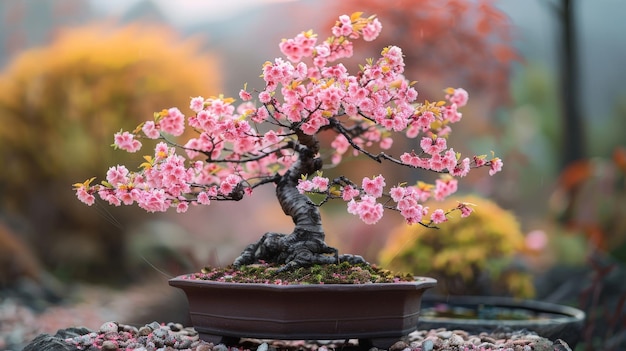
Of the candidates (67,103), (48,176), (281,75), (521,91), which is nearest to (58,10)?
→ (67,103)

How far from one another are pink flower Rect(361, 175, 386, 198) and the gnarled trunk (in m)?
0.27

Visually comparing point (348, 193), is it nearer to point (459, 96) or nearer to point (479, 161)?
point (479, 161)

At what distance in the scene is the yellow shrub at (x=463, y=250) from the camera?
357 centimetres

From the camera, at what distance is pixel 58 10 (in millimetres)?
6348

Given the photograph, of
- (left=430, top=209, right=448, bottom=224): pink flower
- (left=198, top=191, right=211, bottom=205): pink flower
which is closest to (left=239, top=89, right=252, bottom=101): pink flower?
(left=198, top=191, right=211, bottom=205): pink flower

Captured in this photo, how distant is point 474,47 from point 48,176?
12.6 ft

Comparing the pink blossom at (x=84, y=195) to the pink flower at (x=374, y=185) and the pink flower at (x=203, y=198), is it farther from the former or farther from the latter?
the pink flower at (x=374, y=185)

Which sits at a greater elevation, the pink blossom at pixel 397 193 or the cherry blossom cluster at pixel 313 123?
the cherry blossom cluster at pixel 313 123

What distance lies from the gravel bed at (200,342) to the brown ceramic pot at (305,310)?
7 centimetres

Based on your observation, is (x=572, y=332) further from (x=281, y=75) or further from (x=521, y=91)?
(x=521, y=91)

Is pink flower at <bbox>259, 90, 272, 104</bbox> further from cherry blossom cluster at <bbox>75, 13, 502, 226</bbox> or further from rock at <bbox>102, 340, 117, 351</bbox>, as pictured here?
rock at <bbox>102, 340, 117, 351</bbox>

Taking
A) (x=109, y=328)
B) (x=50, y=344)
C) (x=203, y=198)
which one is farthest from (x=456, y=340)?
(x=50, y=344)

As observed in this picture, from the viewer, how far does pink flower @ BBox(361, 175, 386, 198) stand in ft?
7.04

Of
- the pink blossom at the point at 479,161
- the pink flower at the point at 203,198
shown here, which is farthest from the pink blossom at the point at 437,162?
the pink flower at the point at 203,198
